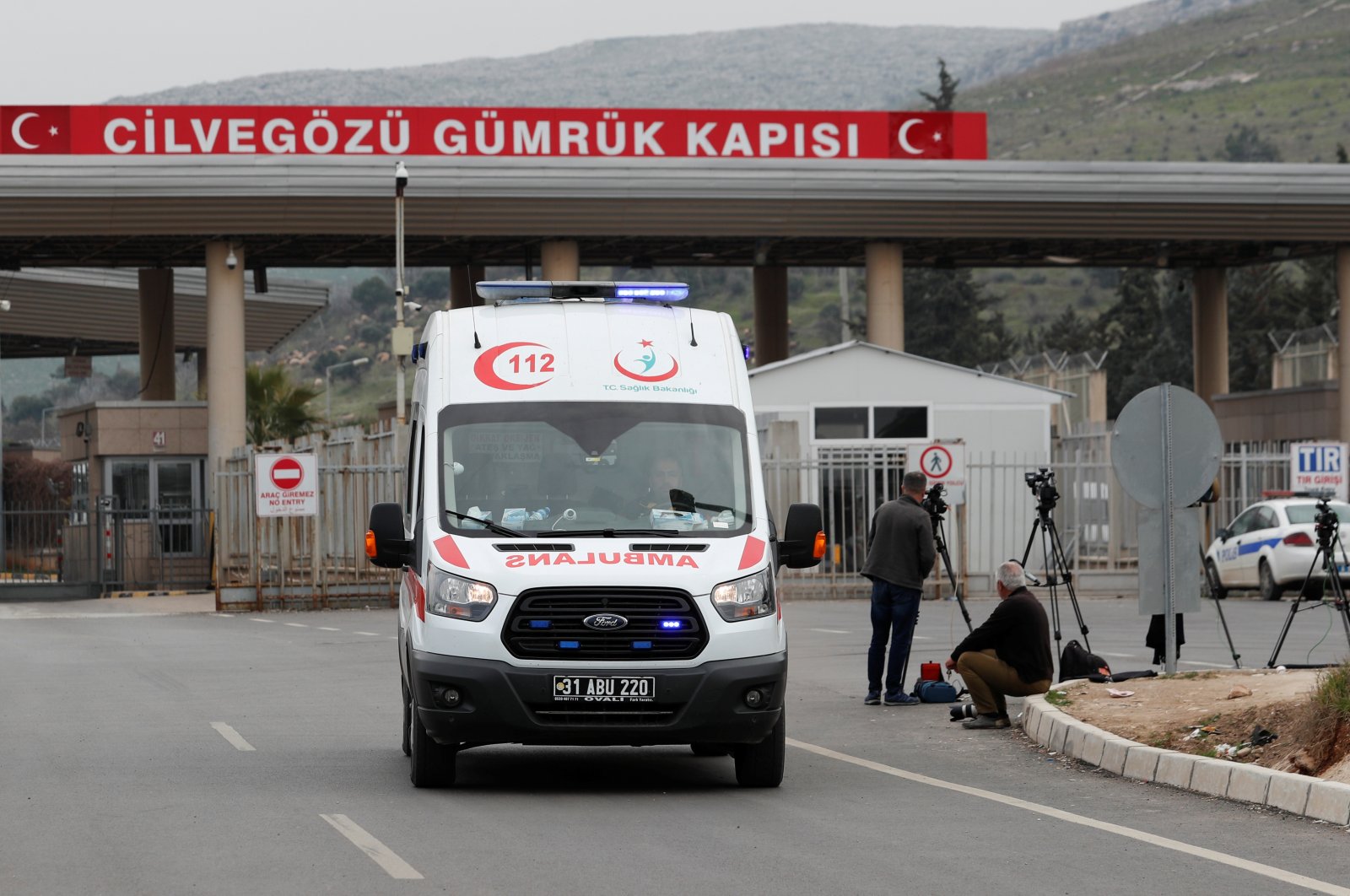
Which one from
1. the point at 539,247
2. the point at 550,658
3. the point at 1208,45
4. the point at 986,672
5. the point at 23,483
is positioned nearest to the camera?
the point at 550,658

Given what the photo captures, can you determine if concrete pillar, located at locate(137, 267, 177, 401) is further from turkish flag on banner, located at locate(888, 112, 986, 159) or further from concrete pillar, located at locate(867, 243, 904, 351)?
turkish flag on banner, located at locate(888, 112, 986, 159)

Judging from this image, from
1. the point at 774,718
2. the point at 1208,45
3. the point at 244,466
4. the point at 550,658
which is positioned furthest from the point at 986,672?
the point at 1208,45

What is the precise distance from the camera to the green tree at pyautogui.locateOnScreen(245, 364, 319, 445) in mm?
49625

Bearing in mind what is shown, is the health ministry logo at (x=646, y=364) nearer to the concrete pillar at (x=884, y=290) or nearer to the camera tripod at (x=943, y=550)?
the camera tripod at (x=943, y=550)

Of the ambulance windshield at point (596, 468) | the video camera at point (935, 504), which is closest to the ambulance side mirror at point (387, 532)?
the ambulance windshield at point (596, 468)

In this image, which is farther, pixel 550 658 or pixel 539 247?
pixel 539 247

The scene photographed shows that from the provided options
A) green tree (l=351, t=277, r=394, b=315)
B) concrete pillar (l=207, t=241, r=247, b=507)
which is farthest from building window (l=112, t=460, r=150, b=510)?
green tree (l=351, t=277, r=394, b=315)

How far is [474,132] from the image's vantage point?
3859 cm

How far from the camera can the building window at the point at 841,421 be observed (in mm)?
33062

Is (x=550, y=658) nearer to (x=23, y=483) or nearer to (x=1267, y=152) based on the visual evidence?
(x=23, y=483)

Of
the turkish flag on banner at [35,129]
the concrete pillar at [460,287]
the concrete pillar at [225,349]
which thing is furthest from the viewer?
the concrete pillar at [460,287]

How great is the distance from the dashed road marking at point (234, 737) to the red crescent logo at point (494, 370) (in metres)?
3.30

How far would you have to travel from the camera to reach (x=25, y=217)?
37.5m

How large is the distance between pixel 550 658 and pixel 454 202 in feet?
93.9
